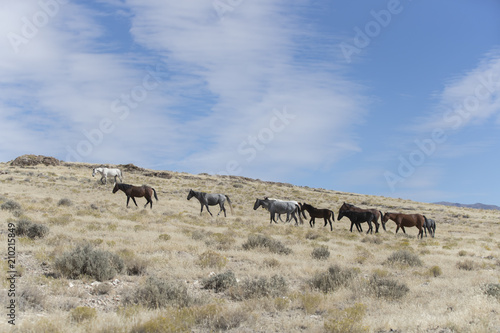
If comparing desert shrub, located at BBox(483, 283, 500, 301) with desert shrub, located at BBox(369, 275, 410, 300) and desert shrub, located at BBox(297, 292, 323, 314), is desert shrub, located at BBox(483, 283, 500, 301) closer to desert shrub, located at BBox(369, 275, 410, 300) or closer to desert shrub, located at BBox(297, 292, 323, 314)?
desert shrub, located at BBox(369, 275, 410, 300)

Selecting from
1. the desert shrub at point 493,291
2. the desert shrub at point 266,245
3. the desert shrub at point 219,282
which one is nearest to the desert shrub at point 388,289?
the desert shrub at point 493,291

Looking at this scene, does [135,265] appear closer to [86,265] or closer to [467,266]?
[86,265]

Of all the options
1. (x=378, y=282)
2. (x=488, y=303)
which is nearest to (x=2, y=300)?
(x=378, y=282)

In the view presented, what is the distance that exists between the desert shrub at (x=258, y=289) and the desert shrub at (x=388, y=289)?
6.94ft

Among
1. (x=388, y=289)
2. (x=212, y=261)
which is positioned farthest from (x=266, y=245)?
(x=388, y=289)

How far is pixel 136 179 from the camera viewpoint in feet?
188

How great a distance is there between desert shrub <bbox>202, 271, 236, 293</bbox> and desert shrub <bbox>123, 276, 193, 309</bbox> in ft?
4.77

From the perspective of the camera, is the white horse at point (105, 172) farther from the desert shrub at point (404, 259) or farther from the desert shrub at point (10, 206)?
the desert shrub at point (404, 259)

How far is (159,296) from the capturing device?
7602 mm

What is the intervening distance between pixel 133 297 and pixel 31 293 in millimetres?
1839

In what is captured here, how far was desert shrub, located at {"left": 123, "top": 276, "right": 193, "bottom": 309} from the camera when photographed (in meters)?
7.56

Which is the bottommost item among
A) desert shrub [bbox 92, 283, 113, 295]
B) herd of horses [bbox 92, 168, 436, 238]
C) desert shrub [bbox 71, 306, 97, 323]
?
desert shrub [bbox 92, 283, 113, 295]

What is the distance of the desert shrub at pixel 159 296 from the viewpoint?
756 cm

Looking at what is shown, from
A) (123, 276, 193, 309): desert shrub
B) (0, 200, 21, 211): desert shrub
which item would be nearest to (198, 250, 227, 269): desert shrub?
(123, 276, 193, 309): desert shrub
